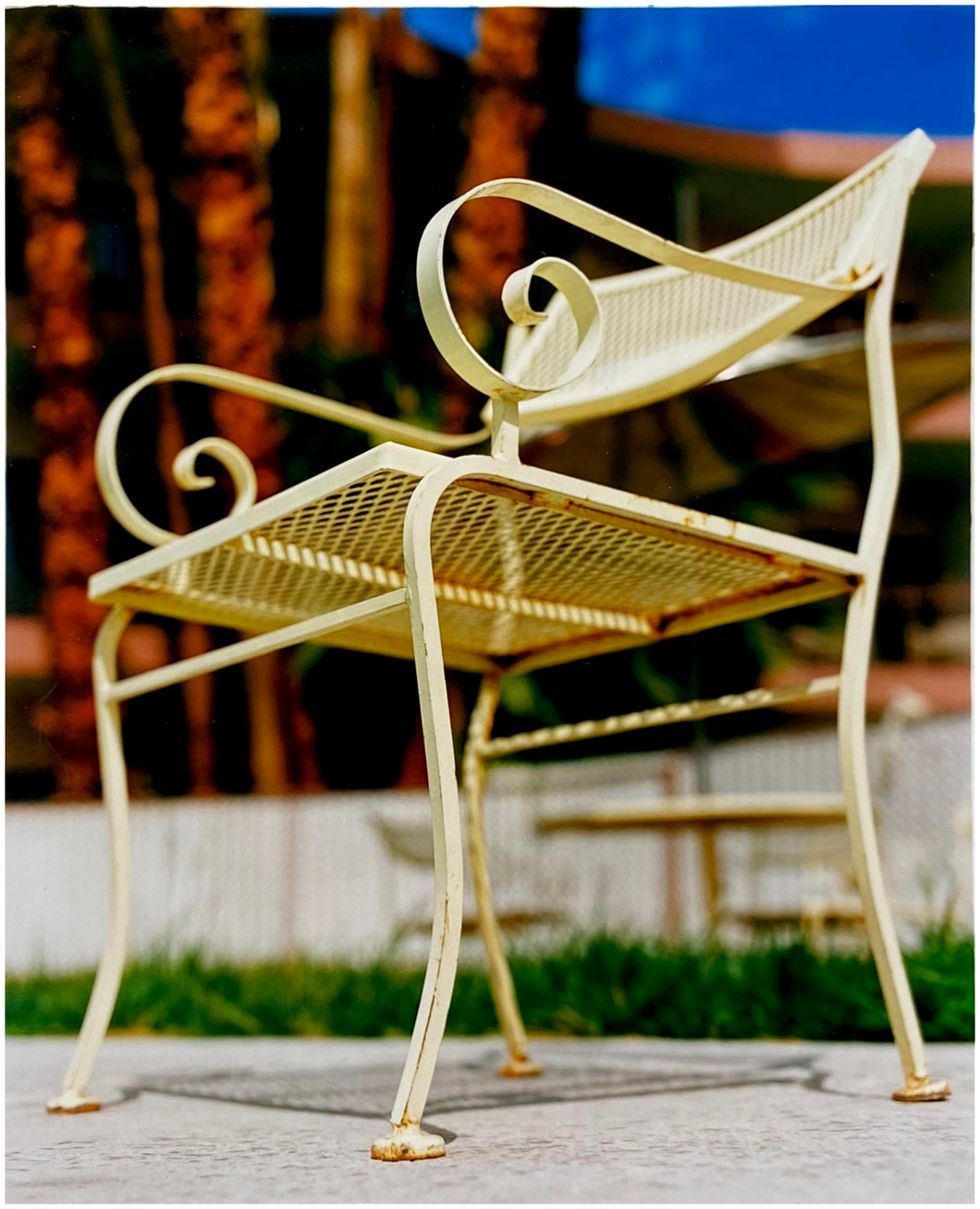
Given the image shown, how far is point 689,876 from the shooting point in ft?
19.1

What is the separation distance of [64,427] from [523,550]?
540 cm

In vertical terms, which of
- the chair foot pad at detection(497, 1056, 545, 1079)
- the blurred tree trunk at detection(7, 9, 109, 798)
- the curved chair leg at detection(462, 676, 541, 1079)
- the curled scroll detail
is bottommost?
the chair foot pad at detection(497, 1056, 545, 1079)

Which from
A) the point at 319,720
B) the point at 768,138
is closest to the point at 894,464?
the point at 319,720

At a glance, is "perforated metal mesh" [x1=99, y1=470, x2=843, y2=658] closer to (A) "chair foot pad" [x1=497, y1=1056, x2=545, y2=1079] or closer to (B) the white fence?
(A) "chair foot pad" [x1=497, y1=1056, x2=545, y2=1079]

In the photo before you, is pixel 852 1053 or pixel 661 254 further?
pixel 852 1053

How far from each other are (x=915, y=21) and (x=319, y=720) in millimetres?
5710

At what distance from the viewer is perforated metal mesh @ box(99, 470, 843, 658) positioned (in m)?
1.19

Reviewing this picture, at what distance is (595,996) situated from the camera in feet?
7.65

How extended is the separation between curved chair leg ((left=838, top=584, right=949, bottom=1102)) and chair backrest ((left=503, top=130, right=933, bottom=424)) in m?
0.35

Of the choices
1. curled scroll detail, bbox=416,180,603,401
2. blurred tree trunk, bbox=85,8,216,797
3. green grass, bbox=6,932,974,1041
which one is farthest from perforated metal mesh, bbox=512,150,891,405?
blurred tree trunk, bbox=85,8,216,797

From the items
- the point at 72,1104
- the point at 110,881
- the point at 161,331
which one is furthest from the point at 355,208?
the point at 72,1104

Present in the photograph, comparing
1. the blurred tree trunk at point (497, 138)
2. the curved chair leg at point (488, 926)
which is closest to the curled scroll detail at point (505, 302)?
the curved chair leg at point (488, 926)

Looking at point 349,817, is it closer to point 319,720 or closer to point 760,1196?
point 319,720

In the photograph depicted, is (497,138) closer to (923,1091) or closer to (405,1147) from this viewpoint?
(923,1091)
